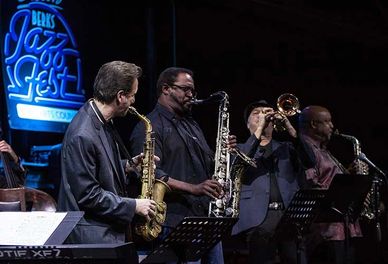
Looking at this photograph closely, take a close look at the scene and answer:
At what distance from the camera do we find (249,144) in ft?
18.3

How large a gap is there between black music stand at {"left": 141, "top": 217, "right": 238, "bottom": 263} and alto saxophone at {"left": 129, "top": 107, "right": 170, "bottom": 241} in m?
0.45

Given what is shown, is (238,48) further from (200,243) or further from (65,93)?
(200,243)

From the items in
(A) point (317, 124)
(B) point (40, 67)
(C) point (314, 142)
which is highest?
(B) point (40, 67)

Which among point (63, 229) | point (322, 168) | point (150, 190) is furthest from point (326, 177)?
point (63, 229)

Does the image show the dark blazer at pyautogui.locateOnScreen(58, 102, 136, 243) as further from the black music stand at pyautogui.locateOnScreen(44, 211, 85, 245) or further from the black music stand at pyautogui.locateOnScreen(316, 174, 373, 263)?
the black music stand at pyautogui.locateOnScreen(316, 174, 373, 263)

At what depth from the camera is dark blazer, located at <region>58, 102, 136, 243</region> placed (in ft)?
12.4

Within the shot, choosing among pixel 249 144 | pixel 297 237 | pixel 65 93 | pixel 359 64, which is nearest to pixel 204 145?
pixel 249 144

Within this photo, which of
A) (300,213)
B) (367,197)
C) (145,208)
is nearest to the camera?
(145,208)

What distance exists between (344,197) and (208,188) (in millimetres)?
1418

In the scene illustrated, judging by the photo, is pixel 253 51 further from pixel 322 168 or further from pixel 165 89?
pixel 165 89

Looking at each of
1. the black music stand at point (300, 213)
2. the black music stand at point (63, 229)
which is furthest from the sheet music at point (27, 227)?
the black music stand at point (300, 213)

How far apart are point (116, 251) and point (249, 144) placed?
9.11 ft

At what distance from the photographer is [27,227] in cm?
319

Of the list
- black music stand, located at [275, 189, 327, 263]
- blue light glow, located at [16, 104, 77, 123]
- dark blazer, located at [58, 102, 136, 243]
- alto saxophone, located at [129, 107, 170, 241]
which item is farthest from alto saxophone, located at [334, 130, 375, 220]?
dark blazer, located at [58, 102, 136, 243]
